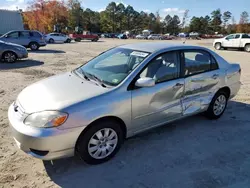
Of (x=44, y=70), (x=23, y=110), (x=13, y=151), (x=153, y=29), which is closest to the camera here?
(x=23, y=110)

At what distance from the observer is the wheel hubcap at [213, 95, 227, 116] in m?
4.48

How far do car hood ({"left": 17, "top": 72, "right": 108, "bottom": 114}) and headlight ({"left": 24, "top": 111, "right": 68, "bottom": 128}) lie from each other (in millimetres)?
74

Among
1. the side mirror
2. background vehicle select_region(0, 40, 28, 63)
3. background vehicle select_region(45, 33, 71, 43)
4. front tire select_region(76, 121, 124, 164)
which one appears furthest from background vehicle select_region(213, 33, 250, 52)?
front tire select_region(76, 121, 124, 164)

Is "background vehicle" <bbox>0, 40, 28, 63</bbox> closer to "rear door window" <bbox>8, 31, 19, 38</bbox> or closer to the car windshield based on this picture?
"rear door window" <bbox>8, 31, 19, 38</bbox>

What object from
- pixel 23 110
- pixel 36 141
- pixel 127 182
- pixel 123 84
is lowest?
pixel 127 182

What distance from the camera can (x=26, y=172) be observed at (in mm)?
2914

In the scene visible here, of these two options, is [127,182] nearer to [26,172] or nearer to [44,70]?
[26,172]

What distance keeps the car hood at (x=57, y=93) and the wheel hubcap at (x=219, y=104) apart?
2.49 metres

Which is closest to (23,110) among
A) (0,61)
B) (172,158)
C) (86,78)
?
(86,78)

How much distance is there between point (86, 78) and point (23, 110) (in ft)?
3.42

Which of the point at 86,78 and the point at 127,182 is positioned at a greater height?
the point at 86,78

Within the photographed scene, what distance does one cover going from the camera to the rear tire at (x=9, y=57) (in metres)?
11.0

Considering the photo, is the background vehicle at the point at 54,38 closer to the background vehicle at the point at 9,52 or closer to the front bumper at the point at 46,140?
the background vehicle at the point at 9,52

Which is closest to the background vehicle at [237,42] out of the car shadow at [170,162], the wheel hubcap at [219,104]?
the wheel hubcap at [219,104]
